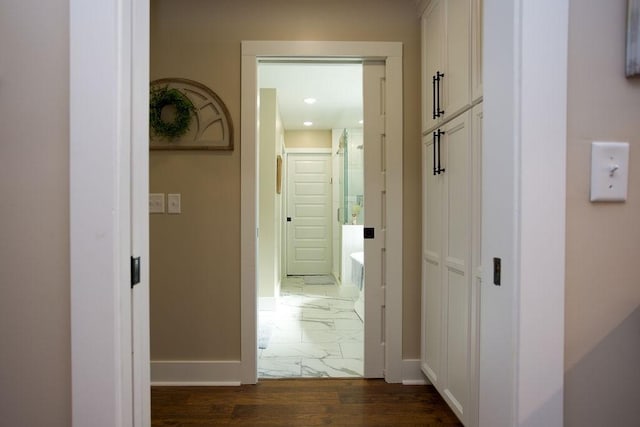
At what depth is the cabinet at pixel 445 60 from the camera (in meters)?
1.64

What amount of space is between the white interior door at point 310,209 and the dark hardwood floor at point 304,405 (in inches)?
168

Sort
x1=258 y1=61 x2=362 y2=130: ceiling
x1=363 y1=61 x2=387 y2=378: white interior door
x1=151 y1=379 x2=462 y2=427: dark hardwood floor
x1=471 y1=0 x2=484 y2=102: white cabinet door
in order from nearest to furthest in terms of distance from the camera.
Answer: x1=471 y1=0 x2=484 y2=102: white cabinet door
x1=151 y1=379 x2=462 y2=427: dark hardwood floor
x1=363 y1=61 x2=387 y2=378: white interior door
x1=258 y1=61 x2=362 y2=130: ceiling

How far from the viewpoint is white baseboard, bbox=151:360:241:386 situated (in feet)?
7.53

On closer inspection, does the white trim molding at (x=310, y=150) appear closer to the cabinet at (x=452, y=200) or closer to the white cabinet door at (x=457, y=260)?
the cabinet at (x=452, y=200)

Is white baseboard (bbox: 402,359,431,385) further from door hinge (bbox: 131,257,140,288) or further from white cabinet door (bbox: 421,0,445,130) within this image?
door hinge (bbox: 131,257,140,288)

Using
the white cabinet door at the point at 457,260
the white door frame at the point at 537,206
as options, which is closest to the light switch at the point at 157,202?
the white cabinet door at the point at 457,260

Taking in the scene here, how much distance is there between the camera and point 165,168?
2.29 meters

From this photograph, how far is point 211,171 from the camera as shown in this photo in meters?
2.30

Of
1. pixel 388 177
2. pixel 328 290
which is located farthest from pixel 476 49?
pixel 328 290

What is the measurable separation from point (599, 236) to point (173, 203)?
7.22ft

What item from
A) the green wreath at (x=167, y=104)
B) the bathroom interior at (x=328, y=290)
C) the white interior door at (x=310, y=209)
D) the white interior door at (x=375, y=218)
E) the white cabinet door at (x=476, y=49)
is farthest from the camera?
the white interior door at (x=310, y=209)

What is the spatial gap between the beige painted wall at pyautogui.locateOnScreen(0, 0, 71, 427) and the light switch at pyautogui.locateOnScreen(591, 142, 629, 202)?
107 cm

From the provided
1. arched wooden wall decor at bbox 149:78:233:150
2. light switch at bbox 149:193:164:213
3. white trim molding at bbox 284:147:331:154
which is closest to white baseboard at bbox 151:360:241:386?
light switch at bbox 149:193:164:213

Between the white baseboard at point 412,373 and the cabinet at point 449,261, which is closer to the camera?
the cabinet at point 449,261
